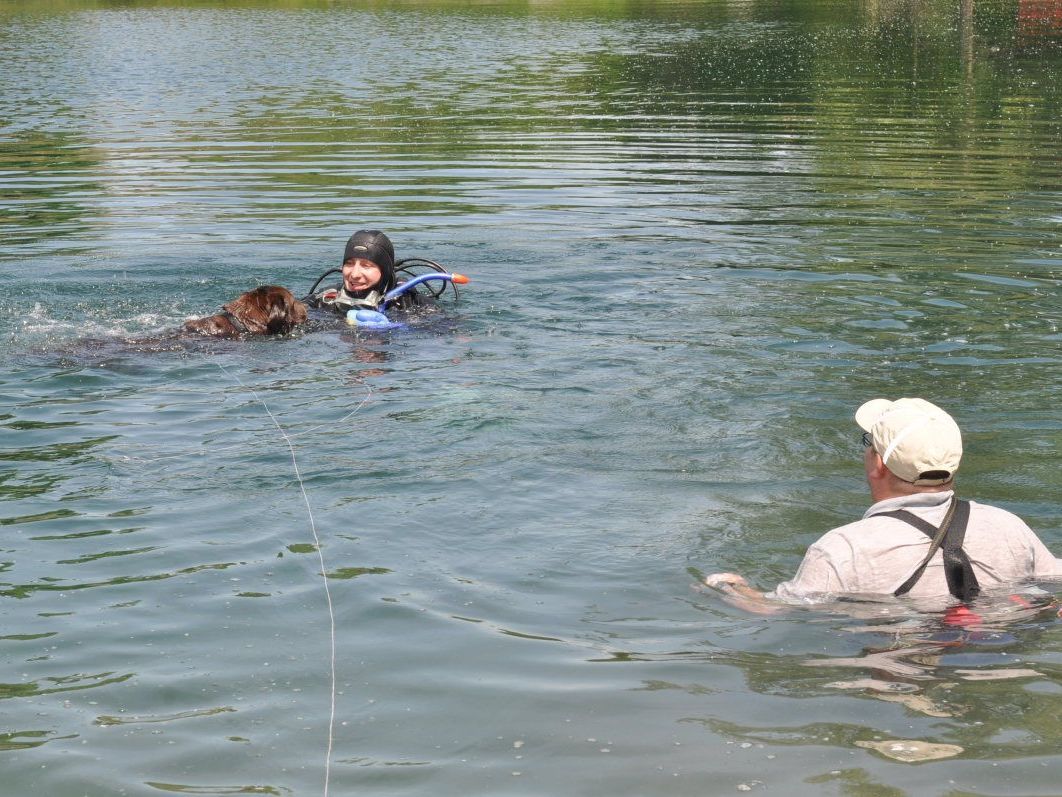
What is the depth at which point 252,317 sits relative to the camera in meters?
9.52

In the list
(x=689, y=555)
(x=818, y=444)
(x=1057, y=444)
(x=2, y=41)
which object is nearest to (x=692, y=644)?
(x=689, y=555)

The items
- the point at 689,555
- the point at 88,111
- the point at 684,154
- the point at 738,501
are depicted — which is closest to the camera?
the point at 689,555

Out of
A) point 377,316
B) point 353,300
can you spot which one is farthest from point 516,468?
point 353,300

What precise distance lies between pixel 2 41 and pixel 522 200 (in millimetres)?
27113

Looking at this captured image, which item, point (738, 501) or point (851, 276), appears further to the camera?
point (851, 276)

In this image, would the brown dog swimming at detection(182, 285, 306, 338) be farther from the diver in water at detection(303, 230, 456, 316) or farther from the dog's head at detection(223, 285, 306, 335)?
the diver in water at detection(303, 230, 456, 316)

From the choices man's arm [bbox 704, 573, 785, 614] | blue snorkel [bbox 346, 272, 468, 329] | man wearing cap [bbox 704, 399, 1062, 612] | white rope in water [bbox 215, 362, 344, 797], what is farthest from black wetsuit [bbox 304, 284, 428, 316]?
man wearing cap [bbox 704, 399, 1062, 612]

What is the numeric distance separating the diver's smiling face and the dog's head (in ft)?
2.34

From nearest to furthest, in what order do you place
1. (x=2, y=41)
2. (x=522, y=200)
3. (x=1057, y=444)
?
(x=1057, y=444)
(x=522, y=200)
(x=2, y=41)

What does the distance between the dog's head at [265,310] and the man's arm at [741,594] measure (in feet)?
16.4

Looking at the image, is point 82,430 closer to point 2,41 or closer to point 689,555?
point 689,555

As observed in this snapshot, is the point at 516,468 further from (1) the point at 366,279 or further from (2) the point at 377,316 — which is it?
(1) the point at 366,279

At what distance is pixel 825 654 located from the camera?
491 cm

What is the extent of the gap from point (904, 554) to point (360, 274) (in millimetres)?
6275
